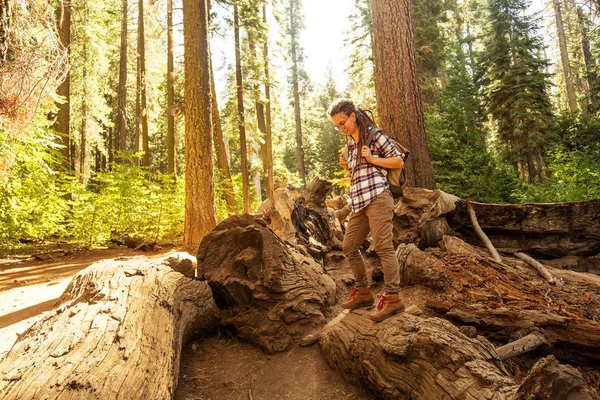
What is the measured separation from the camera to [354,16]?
23734mm

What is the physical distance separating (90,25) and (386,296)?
69.0ft

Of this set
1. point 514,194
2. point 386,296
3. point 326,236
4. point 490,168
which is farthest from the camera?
point 490,168

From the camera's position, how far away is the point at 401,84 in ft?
22.5

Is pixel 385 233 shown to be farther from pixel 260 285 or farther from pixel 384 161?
pixel 260 285

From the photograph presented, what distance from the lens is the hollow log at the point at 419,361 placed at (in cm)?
220

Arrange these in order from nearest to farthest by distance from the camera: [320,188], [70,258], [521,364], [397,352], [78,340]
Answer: [78,340]
[397,352]
[521,364]
[320,188]
[70,258]

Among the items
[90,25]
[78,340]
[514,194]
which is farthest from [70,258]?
[90,25]

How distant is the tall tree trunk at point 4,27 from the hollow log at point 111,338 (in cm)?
459

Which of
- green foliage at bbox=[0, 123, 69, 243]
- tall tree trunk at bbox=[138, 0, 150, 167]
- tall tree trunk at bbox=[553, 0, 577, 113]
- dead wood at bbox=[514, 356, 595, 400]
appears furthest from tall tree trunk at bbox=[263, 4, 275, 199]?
tall tree trunk at bbox=[553, 0, 577, 113]

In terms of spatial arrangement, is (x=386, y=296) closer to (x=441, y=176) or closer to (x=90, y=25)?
(x=441, y=176)

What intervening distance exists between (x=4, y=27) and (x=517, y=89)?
2264 centimetres

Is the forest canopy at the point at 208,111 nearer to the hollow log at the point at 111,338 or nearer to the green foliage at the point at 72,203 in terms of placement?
the green foliage at the point at 72,203

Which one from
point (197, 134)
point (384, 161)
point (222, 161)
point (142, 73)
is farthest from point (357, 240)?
point (142, 73)

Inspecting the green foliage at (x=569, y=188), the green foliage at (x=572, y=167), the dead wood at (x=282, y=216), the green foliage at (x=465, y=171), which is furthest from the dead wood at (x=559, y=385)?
the green foliage at (x=465, y=171)
